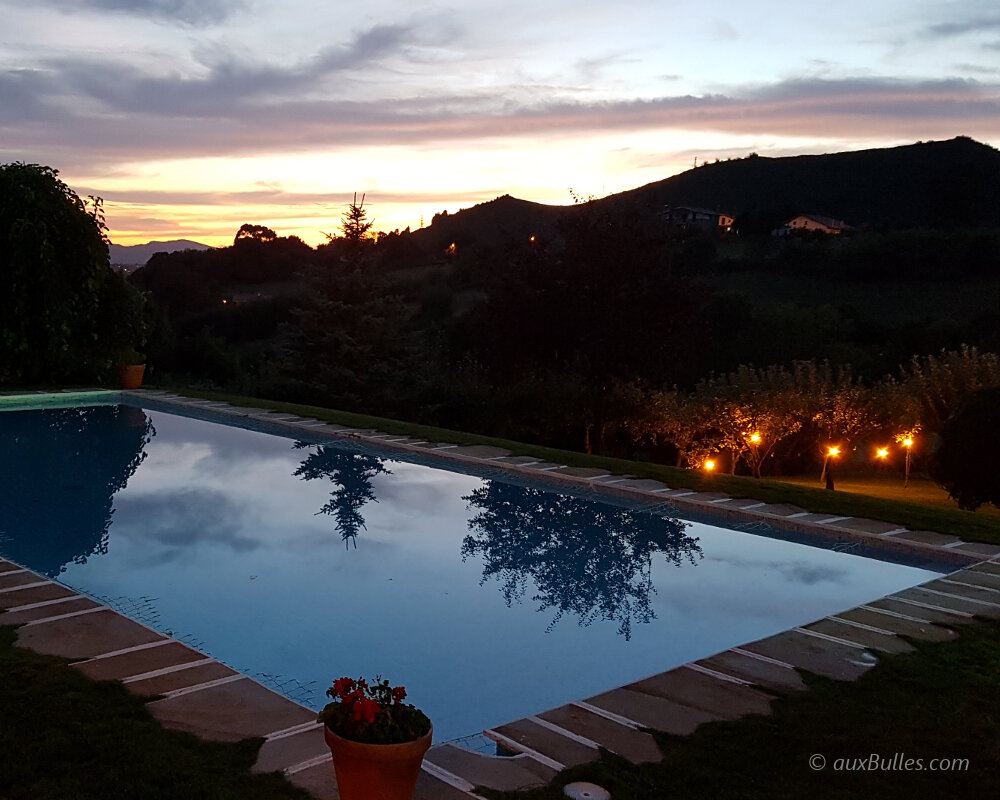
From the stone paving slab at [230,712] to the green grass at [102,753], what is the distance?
8 cm

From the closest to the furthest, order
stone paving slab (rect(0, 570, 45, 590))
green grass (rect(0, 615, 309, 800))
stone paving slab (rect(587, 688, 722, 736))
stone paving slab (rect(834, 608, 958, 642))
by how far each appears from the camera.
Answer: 1. green grass (rect(0, 615, 309, 800))
2. stone paving slab (rect(587, 688, 722, 736))
3. stone paving slab (rect(834, 608, 958, 642))
4. stone paving slab (rect(0, 570, 45, 590))

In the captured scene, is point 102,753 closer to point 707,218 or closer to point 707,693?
point 707,693

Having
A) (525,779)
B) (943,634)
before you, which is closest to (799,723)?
(525,779)

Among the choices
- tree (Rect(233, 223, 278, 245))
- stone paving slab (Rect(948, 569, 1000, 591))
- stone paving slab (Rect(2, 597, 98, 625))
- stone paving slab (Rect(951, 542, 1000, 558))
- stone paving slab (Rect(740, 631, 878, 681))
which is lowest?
stone paving slab (Rect(2, 597, 98, 625))

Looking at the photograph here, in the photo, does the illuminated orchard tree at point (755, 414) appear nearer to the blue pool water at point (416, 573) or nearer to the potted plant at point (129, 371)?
the blue pool water at point (416, 573)

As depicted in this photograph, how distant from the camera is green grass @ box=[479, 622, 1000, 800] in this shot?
134 inches

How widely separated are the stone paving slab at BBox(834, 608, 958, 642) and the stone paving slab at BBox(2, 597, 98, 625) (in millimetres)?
4453

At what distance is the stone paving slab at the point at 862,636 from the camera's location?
499 centimetres

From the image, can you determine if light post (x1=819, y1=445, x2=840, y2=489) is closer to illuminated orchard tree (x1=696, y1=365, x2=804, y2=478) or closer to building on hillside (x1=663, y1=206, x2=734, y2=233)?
illuminated orchard tree (x1=696, y1=365, x2=804, y2=478)

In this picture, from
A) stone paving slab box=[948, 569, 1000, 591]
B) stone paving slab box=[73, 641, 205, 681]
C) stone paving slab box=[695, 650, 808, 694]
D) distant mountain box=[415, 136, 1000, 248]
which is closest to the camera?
stone paving slab box=[73, 641, 205, 681]

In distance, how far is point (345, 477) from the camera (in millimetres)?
10875

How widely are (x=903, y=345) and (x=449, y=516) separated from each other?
80.6 feet

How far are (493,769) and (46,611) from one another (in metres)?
3.03

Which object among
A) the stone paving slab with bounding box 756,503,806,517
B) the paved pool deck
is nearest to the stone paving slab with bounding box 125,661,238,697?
the paved pool deck
